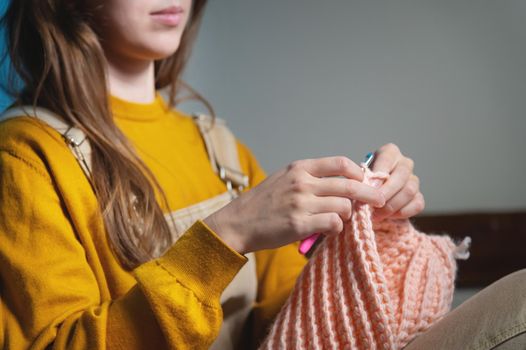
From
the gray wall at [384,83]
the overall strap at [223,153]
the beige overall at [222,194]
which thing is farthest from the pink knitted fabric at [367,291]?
the gray wall at [384,83]

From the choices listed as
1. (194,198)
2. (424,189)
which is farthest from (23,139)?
(424,189)

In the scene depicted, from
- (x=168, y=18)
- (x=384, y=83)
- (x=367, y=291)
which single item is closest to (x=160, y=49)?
(x=168, y=18)

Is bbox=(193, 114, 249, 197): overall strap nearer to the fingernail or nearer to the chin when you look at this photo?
the chin

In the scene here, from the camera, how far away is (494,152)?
156 centimetres

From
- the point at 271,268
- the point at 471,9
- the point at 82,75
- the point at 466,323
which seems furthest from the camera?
the point at 471,9

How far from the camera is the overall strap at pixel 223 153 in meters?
1.01

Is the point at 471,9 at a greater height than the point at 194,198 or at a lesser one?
greater

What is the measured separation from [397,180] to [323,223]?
12 cm

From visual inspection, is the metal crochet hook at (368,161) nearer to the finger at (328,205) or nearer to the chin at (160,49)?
the finger at (328,205)

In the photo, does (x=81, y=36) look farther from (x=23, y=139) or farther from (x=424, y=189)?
(x=424, y=189)

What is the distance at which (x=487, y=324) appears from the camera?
0.60 m

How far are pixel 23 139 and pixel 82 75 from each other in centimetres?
12

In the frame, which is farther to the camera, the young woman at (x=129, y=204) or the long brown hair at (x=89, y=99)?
the long brown hair at (x=89, y=99)

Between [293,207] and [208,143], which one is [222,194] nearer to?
[208,143]
